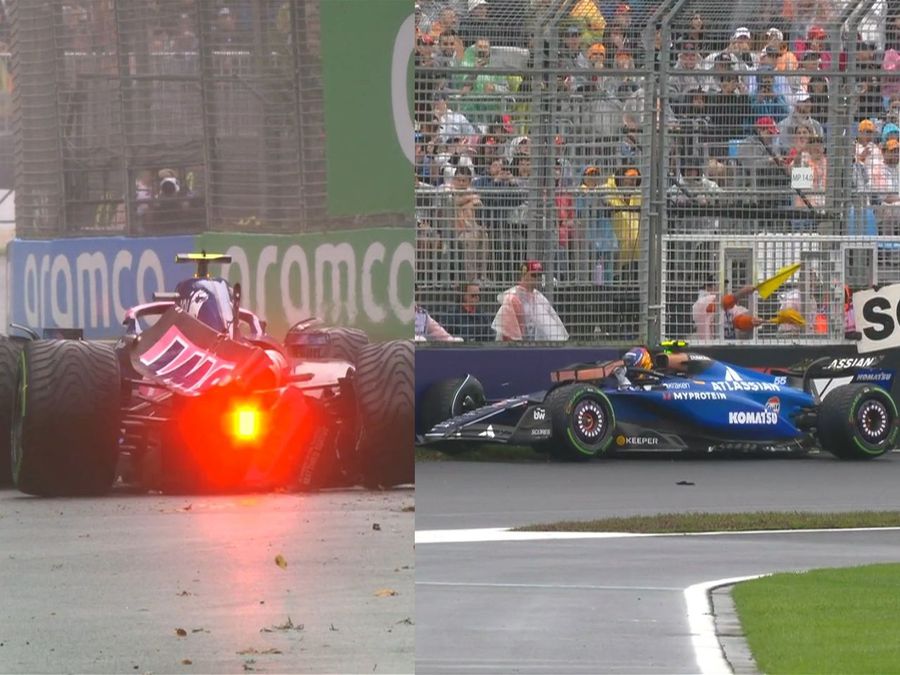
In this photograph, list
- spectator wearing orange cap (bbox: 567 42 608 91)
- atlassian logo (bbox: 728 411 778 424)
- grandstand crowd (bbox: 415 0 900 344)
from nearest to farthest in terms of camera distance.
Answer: atlassian logo (bbox: 728 411 778 424) < grandstand crowd (bbox: 415 0 900 344) < spectator wearing orange cap (bbox: 567 42 608 91)

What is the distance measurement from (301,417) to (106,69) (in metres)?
0.52

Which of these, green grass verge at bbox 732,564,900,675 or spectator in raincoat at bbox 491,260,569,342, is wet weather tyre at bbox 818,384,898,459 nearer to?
spectator in raincoat at bbox 491,260,569,342

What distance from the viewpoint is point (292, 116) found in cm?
244

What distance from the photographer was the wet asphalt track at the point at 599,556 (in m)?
6.70

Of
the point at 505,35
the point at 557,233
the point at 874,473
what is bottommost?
the point at 874,473

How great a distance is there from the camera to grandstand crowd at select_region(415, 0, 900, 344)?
14.7 m

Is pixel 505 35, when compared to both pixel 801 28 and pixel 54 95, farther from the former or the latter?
pixel 54 95

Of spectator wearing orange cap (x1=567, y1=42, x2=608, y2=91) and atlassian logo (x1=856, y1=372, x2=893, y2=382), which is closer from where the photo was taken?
spectator wearing orange cap (x1=567, y1=42, x2=608, y2=91)

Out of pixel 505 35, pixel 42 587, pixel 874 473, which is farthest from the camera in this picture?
pixel 505 35

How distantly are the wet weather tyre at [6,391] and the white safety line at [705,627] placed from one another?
4.09 meters

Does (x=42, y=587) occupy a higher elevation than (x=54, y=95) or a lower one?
lower

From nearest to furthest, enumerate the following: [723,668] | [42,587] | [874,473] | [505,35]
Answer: [42,587]
[723,668]
[874,473]
[505,35]

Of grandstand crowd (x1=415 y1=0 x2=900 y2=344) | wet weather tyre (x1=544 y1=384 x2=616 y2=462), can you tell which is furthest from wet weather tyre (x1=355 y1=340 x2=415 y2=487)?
grandstand crowd (x1=415 y1=0 x2=900 y2=344)

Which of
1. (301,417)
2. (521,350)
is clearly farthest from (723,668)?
(521,350)
